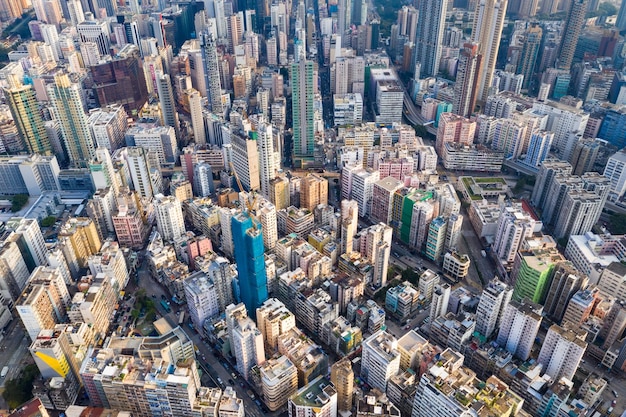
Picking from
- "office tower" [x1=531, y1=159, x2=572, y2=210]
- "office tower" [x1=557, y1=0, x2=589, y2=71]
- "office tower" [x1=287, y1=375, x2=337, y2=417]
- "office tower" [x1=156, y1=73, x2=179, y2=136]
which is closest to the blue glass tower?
"office tower" [x1=287, y1=375, x2=337, y2=417]

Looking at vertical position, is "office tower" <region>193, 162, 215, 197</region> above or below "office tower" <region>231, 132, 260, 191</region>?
below

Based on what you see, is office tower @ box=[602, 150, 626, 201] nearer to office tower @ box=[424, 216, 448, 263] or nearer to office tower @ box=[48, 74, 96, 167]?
office tower @ box=[424, 216, 448, 263]

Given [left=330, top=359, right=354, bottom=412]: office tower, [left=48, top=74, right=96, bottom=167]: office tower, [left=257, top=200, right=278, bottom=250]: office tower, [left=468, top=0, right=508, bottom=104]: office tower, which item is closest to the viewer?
[left=330, top=359, right=354, bottom=412]: office tower

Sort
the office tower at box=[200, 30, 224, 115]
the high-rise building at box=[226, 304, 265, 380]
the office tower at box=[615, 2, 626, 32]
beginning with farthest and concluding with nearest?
1. the office tower at box=[615, 2, 626, 32]
2. the office tower at box=[200, 30, 224, 115]
3. the high-rise building at box=[226, 304, 265, 380]

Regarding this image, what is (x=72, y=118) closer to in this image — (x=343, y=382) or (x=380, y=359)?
(x=343, y=382)

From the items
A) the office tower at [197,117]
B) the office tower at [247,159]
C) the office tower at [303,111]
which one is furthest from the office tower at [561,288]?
the office tower at [197,117]

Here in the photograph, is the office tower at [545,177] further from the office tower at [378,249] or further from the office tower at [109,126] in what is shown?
the office tower at [109,126]

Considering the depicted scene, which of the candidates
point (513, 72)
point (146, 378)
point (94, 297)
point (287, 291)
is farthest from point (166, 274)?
point (513, 72)

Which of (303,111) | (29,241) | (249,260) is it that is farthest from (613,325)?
(29,241)
